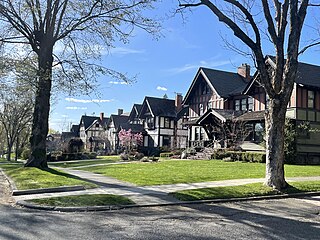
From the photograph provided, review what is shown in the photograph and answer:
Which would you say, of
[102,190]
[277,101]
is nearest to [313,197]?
[277,101]

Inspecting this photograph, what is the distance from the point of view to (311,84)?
30.6m

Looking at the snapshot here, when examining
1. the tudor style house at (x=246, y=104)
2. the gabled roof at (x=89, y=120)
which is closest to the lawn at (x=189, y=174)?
the tudor style house at (x=246, y=104)

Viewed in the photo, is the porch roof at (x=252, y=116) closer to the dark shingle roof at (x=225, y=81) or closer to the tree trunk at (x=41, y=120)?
the dark shingle roof at (x=225, y=81)

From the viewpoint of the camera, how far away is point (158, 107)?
5703 centimetres

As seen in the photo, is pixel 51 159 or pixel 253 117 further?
pixel 51 159

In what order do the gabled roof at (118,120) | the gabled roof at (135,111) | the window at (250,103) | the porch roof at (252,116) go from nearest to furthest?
the porch roof at (252,116) < the window at (250,103) < the gabled roof at (135,111) < the gabled roof at (118,120)

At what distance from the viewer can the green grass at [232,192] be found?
11281mm

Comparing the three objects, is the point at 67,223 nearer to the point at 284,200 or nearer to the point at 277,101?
the point at 284,200

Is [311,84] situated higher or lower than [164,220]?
higher

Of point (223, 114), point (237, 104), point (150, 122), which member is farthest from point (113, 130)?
point (223, 114)

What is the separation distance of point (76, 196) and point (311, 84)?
84.2ft

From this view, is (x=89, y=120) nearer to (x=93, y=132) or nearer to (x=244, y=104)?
(x=93, y=132)

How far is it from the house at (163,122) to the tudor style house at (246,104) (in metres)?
9.34

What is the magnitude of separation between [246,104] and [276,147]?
26.0m
